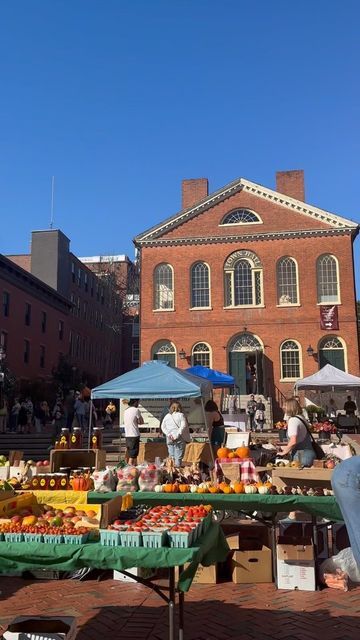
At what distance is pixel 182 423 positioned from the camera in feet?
34.9

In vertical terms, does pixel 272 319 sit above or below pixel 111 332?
below

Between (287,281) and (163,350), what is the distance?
7.67 m

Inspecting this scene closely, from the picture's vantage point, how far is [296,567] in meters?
5.93

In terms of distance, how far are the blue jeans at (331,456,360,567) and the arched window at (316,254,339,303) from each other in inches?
1012

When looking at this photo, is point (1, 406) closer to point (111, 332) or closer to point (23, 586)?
point (23, 586)

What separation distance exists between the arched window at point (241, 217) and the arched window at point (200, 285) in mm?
2878

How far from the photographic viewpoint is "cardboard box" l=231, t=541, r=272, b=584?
6.14 m

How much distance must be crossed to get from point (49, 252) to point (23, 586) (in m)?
43.7

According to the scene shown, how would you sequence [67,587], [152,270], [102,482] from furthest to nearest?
1. [152,270]
2. [102,482]
3. [67,587]

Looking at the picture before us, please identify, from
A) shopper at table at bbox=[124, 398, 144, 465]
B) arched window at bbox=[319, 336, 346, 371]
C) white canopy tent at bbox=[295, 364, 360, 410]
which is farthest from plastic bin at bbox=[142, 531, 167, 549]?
arched window at bbox=[319, 336, 346, 371]

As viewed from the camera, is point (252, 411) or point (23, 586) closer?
point (23, 586)

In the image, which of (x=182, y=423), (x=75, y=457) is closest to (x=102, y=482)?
(x=75, y=457)

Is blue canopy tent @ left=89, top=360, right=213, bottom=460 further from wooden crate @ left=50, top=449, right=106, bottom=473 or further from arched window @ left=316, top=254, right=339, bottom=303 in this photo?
arched window @ left=316, top=254, right=339, bottom=303

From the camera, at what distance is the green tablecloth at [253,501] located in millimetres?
5746
